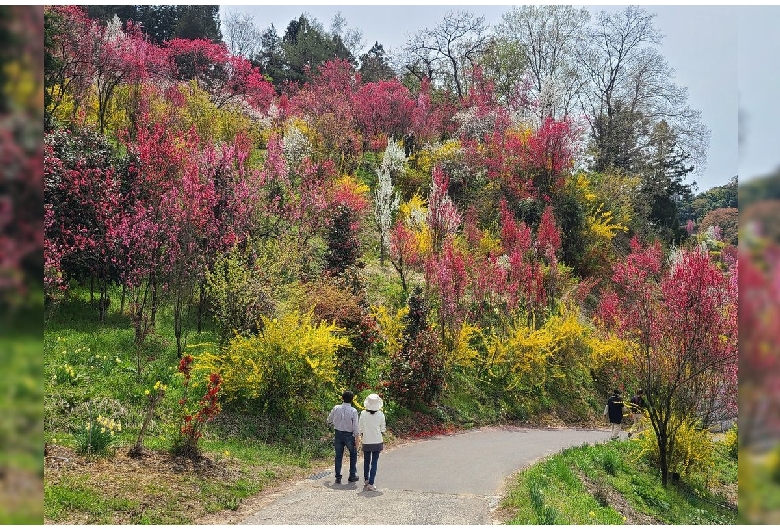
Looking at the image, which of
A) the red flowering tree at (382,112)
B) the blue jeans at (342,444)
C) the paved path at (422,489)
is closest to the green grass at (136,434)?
the paved path at (422,489)

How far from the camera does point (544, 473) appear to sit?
360 inches

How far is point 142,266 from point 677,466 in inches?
470

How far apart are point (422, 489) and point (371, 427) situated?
1.14 metres

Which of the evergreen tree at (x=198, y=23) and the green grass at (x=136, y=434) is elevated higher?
the evergreen tree at (x=198, y=23)

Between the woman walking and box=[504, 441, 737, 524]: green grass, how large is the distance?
1920 mm

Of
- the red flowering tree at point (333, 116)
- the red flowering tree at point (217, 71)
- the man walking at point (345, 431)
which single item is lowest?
the man walking at point (345, 431)

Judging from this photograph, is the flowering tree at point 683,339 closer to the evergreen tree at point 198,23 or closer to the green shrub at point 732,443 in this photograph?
the green shrub at point 732,443

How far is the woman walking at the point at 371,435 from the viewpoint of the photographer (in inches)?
326

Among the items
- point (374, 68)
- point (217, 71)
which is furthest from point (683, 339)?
point (374, 68)

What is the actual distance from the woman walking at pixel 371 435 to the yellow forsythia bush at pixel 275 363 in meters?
2.42
